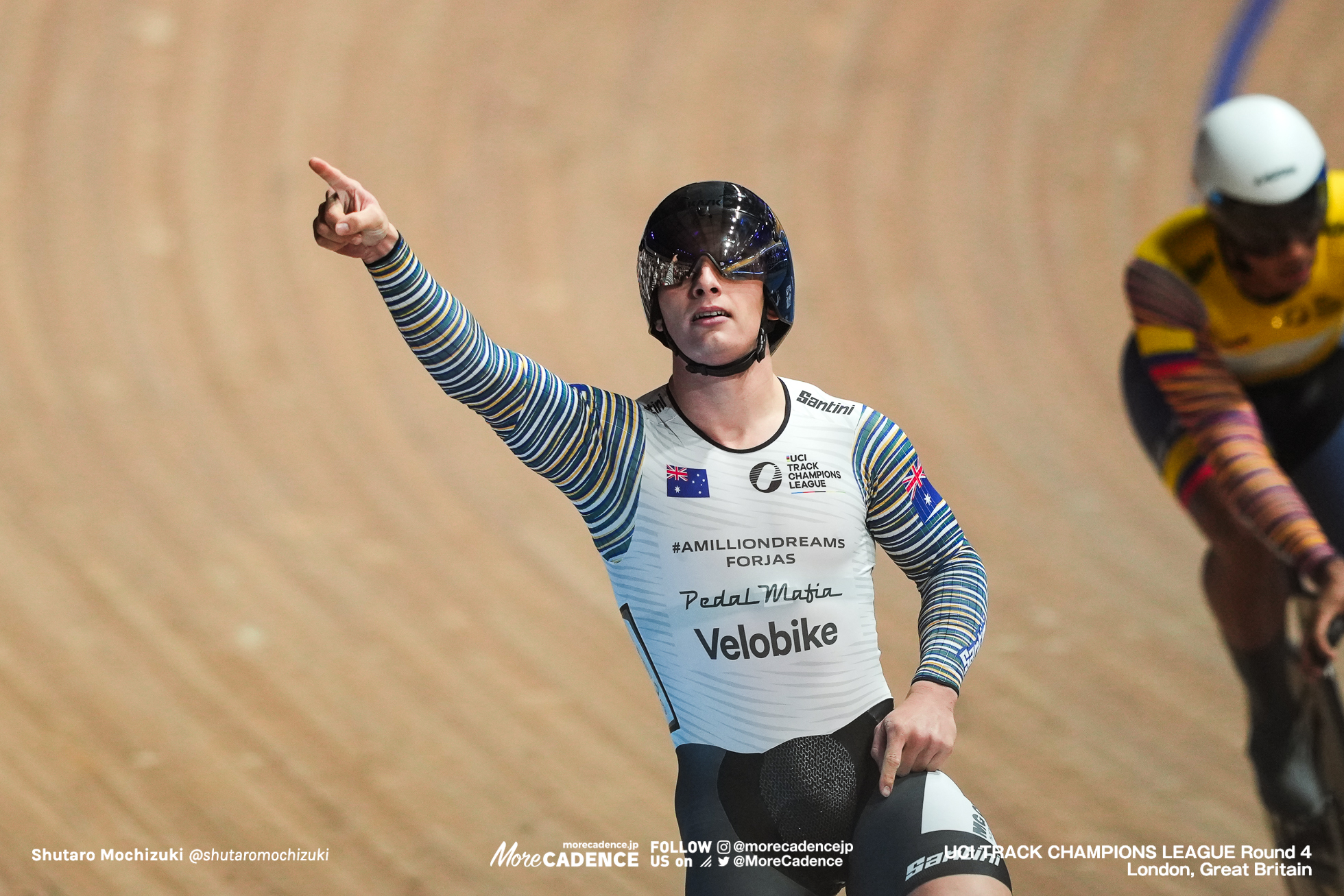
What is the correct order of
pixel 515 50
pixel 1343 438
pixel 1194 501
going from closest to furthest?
pixel 1343 438 → pixel 1194 501 → pixel 515 50

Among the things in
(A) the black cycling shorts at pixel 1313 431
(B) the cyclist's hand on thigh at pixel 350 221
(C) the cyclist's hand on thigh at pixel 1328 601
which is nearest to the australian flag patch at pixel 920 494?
(C) the cyclist's hand on thigh at pixel 1328 601

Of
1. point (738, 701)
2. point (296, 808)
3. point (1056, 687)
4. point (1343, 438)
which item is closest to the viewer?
point (738, 701)

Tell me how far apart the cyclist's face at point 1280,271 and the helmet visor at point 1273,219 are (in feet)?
0.04

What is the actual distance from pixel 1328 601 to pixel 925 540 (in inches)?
29.9

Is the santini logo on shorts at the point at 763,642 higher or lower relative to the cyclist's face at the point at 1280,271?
lower

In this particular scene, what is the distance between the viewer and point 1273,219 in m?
2.64

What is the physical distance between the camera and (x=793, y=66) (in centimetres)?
710

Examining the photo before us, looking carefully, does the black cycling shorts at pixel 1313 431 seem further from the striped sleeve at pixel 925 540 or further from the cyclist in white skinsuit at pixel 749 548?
the cyclist in white skinsuit at pixel 749 548

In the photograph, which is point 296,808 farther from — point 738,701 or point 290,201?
point 290,201

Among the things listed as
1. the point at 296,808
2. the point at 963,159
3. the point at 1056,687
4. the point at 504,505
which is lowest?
the point at 296,808

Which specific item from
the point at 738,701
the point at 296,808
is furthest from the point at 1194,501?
the point at 296,808

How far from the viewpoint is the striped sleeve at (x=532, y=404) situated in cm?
203

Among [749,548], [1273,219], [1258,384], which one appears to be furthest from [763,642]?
[1258,384]

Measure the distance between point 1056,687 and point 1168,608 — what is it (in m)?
0.74
